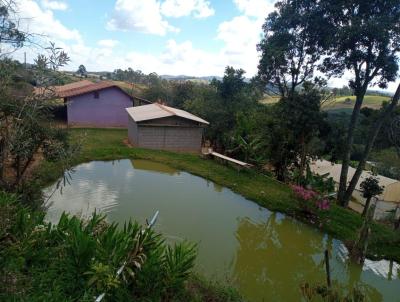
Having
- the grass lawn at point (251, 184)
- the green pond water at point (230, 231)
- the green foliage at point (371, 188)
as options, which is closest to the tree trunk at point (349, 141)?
the grass lawn at point (251, 184)

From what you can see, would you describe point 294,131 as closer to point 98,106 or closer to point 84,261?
point 84,261

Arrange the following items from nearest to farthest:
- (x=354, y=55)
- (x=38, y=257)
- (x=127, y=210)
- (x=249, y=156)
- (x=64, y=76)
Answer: (x=38, y=257) < (x=64, y=76) < (x=127, y=210) < (x=354, y=55) < (x=249, y=156)

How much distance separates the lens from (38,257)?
4301mm

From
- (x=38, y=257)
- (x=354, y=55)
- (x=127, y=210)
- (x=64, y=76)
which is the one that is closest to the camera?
(x=38, y=257)

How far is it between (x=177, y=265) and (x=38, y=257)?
194cm

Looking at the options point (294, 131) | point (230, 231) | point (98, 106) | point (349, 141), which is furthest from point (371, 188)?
point (98, 106)

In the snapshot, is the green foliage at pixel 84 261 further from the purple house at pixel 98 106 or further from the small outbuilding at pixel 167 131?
the purple house at pixel 98 106

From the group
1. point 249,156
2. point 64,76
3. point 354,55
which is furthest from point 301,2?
point 64,76

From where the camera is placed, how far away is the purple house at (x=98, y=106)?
24.0m

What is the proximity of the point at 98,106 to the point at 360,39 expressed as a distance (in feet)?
63.7

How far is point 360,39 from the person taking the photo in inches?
459

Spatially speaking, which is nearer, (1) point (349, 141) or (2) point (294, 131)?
(1) point (349, 141)

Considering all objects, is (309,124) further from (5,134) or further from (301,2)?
(5,134)

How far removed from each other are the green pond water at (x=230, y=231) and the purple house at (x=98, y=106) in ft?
39.1
